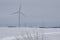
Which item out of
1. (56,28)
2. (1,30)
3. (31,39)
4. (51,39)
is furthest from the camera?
(56,28)

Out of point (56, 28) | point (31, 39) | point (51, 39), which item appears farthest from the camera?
point (56, 28)

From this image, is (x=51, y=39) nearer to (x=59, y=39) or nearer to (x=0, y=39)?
(x=59, y=39)

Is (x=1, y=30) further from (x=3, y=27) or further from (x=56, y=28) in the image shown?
(x=56, y=28)

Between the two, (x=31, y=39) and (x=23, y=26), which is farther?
(x=23, y=26)

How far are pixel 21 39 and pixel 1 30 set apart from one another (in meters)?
1.78

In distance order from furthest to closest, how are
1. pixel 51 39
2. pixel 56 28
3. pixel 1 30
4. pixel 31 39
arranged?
pixel 56 28 → pixel 1 30 → pixel 51 39 → pixel 31 39

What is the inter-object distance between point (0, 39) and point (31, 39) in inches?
39.1

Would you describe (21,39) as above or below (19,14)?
below

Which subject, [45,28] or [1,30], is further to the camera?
[45,28]

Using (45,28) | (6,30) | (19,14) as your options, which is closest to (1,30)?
(6,30)

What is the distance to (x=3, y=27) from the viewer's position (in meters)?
4.85

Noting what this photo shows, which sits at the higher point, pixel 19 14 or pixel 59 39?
pixel 19 14

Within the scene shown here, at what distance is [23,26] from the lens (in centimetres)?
477

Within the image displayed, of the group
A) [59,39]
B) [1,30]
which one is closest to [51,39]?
[59,39]
